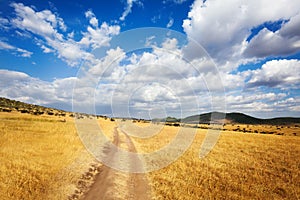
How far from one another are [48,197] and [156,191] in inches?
224

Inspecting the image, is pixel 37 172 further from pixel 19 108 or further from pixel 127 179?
pixel 19 108

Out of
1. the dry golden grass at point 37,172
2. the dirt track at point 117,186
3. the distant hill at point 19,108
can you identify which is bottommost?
the dirt track at point 117,186

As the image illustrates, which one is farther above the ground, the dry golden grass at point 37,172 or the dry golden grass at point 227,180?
the dry golden grass at point 37,172

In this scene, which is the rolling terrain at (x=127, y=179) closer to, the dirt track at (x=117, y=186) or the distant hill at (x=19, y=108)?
the dirt track at (x=117, y=186)

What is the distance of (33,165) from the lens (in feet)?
46.7

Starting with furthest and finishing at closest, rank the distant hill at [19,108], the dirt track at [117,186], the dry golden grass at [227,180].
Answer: the distant hill at [19,108] < the dry golden grass at [227,180] < the dirt track at [117,186]

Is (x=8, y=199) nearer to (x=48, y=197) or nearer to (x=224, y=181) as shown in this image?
(x=48, y=197)

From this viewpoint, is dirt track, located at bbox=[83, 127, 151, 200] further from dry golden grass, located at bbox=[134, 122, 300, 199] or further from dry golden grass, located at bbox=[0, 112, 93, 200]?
dry golden grass, located at bbox=[0, 112, 93, 200]

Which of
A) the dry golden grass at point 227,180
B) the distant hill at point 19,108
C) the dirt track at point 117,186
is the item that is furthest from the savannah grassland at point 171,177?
the distant hill at point 19,108

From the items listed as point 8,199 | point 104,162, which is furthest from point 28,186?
point 104,162

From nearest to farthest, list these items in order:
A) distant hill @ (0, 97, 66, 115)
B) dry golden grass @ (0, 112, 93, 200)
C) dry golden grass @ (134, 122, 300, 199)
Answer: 1. dry golden grass @ (0, 112, 93, 200)
2. dry golden grass @ (134, 122, 300, 199)
3. distant hill @ (0, 97, 66, 115)

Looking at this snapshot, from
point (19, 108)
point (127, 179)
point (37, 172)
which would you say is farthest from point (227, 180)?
point (19, 108)

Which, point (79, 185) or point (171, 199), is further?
point (79, 185)

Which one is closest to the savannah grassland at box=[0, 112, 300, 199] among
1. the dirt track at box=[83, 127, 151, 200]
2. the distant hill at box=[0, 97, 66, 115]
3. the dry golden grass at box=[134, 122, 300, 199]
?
Answer: the dry golden grass at box=[134, 122, 300, 199]
